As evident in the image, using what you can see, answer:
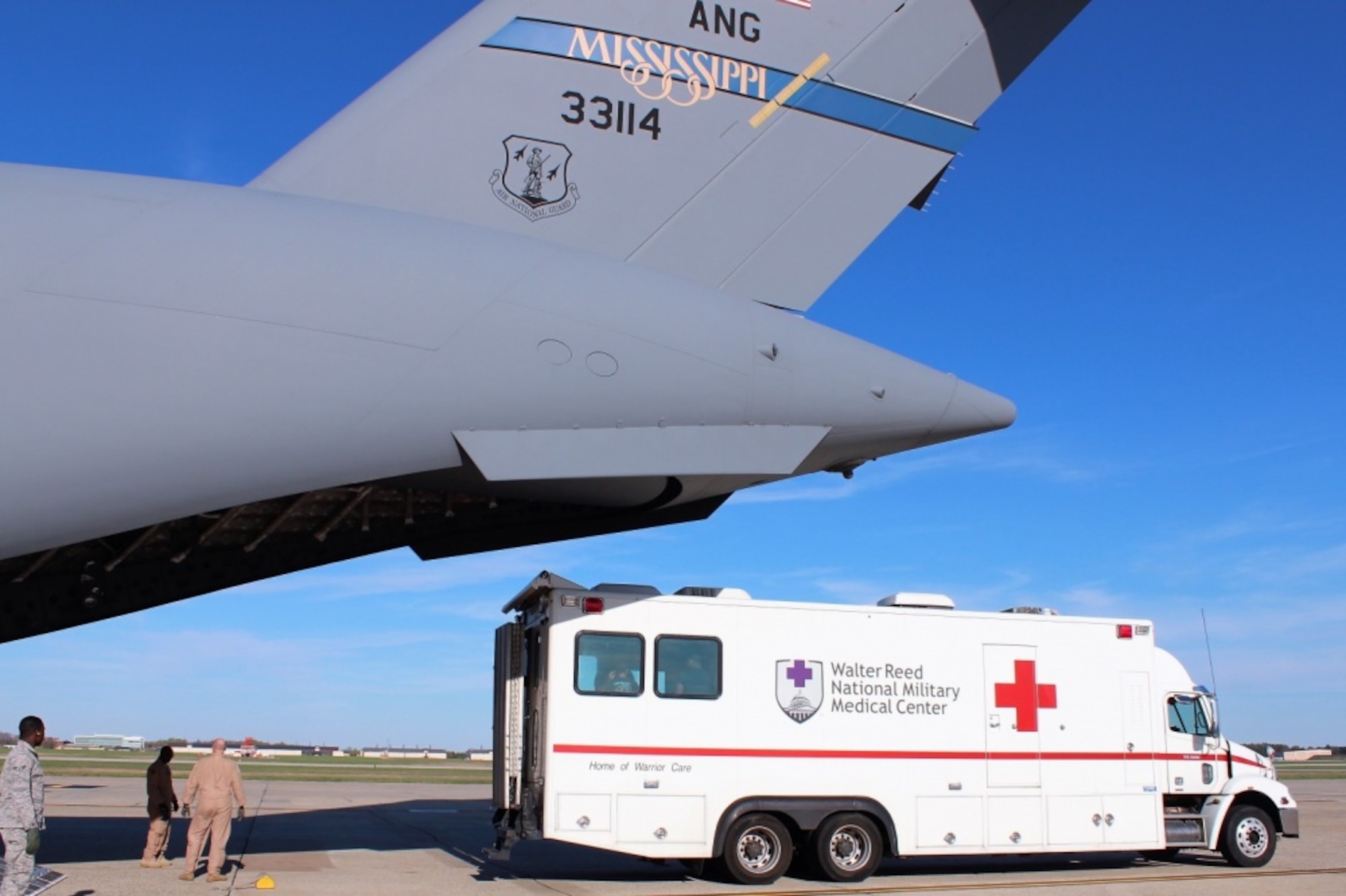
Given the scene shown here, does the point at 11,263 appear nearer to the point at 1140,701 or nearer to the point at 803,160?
the point at 803,160

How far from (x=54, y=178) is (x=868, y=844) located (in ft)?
29.7

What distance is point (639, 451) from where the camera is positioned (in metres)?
8.74

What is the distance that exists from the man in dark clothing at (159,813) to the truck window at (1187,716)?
1058cm

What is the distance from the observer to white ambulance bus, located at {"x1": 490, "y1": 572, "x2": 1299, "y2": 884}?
11.2 meters

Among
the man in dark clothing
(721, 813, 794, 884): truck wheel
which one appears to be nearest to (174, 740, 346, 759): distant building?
the man in dark clothing

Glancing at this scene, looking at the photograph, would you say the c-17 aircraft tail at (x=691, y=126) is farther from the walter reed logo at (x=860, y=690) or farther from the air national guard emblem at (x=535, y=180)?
the walter reed logo at (x=860, y=690)

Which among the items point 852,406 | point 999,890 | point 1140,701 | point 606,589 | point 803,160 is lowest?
point 999,890

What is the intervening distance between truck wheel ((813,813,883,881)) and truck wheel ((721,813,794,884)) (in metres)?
0.32

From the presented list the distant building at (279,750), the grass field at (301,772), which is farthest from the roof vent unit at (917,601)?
the distant building at (279,750)

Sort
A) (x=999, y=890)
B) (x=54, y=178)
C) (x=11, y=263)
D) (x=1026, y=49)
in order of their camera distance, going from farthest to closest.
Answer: (x=999, y=890), (x=1026, y=49), (x=54, y=178), (x=11, y=263)

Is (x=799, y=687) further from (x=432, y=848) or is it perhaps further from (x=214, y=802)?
(x=214, y=802)

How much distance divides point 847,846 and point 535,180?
7.01 meters

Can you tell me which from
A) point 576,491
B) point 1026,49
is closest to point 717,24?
point 1026,49

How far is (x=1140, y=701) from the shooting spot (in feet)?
43.4
